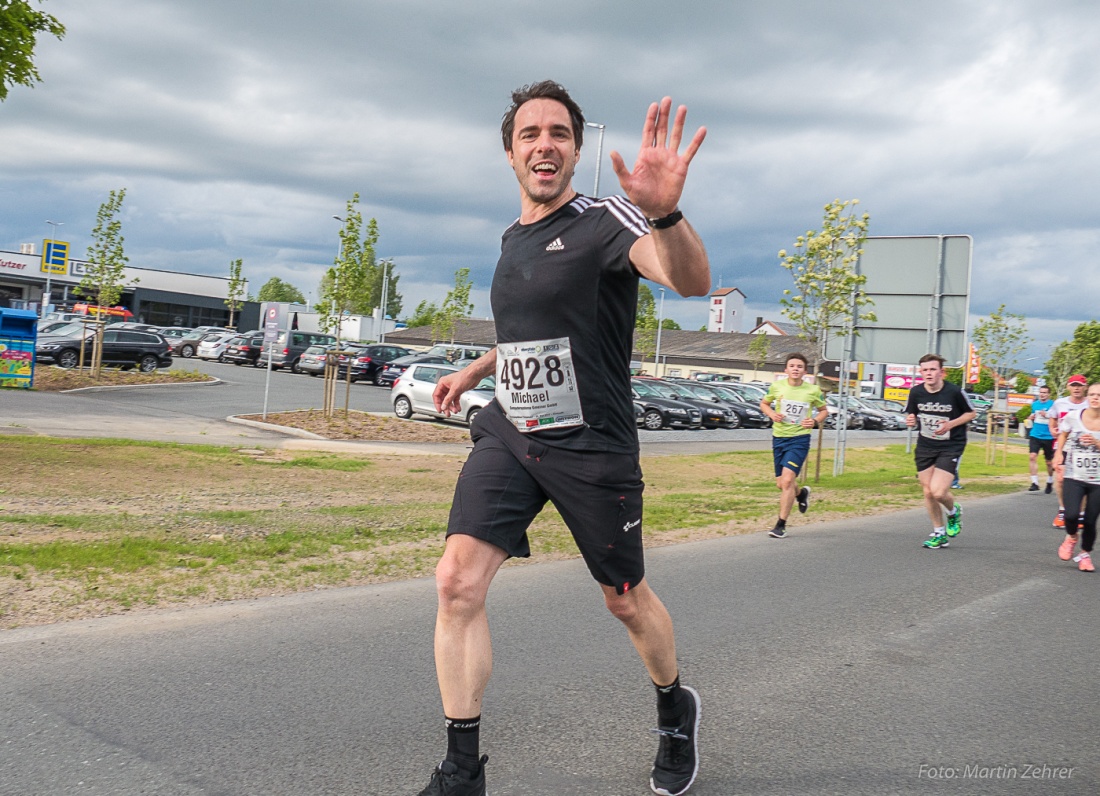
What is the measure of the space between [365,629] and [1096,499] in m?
7.00

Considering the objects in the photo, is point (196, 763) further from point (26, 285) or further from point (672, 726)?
point (26, 285)

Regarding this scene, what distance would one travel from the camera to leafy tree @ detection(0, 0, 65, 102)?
34.7 feet

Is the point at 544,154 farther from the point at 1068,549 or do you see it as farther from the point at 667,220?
the point at 1068,549

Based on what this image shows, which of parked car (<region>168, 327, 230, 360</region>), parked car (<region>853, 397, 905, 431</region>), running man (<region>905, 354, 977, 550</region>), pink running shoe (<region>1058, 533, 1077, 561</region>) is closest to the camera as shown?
pink running shoe (<region>1058, 533, 1077, 561</region>)

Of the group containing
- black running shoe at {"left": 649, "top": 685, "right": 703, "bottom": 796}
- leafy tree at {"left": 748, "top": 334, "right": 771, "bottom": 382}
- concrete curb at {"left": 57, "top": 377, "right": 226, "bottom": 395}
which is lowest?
black running shoe at {"left": 649, "top": 685, "right": 703, "bottom": 796}

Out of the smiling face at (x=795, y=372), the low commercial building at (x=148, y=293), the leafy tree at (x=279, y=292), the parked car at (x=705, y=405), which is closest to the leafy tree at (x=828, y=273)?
the smiling face at (x=795, y=372)

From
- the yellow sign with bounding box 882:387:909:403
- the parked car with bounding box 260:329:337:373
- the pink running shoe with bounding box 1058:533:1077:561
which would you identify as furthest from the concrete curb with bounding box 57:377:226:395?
the pink running shoe with bounding box 1058:533:1077:561

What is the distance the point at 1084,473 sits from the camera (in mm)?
9016

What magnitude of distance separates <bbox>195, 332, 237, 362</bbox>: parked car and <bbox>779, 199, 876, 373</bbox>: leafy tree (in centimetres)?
3655

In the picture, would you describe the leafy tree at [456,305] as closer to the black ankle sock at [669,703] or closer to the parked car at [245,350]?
the parked car at [245,350]

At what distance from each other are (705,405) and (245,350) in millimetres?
23661

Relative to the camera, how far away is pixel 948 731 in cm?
412

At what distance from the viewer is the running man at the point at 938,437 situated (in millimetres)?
9805

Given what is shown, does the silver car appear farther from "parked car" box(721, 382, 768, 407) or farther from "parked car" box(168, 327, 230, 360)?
"parked car" box(168, 327, 230, 360)
